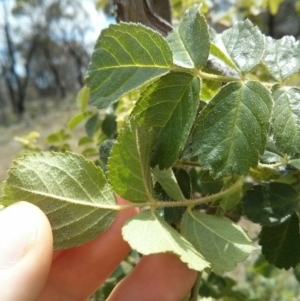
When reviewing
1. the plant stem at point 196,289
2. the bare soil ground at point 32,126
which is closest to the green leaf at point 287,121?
the plant stem at point 196,289

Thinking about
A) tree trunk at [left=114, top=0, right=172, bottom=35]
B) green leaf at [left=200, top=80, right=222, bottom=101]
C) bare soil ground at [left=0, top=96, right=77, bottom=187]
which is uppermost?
tree trunk at [left=114, top=0, right=172, bottom=35]

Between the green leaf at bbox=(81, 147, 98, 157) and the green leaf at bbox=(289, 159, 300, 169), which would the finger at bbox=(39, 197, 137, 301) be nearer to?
A: the green leaf at bbox=(289, 159, 300, 169)

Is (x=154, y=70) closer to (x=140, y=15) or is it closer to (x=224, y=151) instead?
(x=224, y=151)

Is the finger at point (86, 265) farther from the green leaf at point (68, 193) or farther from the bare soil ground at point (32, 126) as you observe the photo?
the bare soil ground at point (32, 126)

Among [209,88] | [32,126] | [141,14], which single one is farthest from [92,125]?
[32,126]

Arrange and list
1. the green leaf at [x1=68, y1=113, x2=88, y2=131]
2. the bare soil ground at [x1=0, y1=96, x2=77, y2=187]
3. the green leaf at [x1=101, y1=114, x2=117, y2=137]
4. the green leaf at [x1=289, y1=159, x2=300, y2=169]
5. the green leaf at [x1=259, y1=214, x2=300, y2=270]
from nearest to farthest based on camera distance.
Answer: the green leaf at [x1=289, y1=159, x2=300, y2=169]
the green leaf at [x1=259, y1=214, x2=300, y2=270]
the green leaf at [x1=101, y1=114, x2=117, y2=137]
the green leaf at [x1=68, y1=113, x2=88, y2=131]
the bare soil ground at [x1=0, y1=96, x2=77, y2=187]

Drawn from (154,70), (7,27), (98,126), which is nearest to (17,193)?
(154,70)

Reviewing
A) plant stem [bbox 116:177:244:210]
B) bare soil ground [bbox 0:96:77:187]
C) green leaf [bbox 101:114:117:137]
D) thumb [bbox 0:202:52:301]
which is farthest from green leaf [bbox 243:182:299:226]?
bare soil ground [bbox 0:96:77:187]
